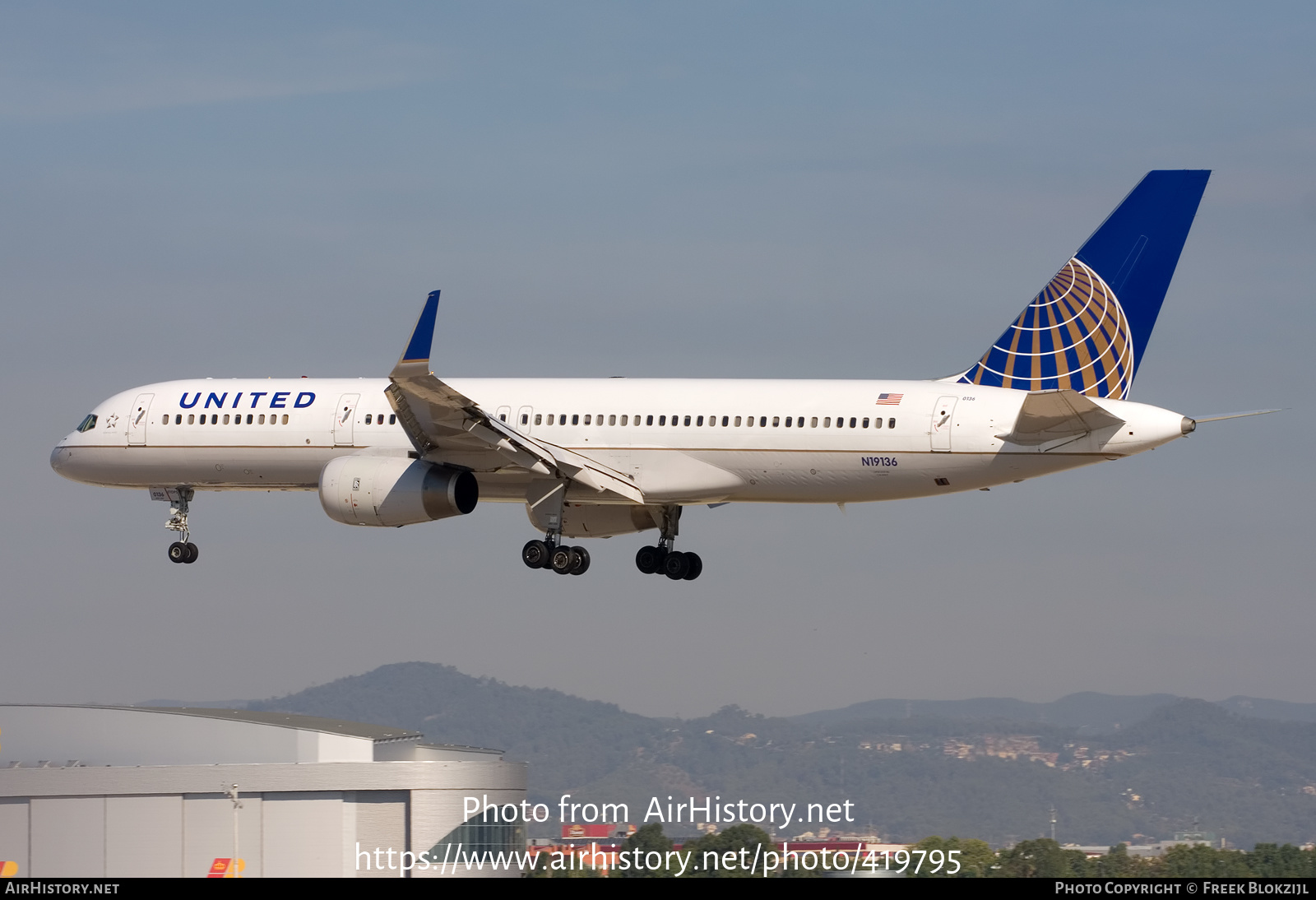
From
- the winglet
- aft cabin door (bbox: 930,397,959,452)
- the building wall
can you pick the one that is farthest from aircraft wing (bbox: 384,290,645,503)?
the building wall

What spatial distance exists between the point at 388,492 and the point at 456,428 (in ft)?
7.67

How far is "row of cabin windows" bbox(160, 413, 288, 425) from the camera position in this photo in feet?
153

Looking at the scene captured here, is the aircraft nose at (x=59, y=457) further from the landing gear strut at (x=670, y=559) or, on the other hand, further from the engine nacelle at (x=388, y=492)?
the landing gear strut at (x=670, y=559)

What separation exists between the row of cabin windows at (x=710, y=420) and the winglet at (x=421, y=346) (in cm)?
514

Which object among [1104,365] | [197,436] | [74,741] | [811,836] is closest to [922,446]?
[1104,365]

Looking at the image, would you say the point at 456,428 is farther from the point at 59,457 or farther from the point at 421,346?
the point at 59,457

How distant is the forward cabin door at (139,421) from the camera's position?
1906 inches

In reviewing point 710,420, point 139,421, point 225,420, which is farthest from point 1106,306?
point 139,421

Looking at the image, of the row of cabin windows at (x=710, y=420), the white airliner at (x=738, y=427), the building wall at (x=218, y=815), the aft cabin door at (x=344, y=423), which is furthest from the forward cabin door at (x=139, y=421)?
the row of cabin windows at (x=710, y=420)

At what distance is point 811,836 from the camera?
641 feet

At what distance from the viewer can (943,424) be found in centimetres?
4056

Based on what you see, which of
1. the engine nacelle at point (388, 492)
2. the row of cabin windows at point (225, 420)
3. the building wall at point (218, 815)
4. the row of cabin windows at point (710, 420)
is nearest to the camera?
the row of cabin windows at point (710, 420)

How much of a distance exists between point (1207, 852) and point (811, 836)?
353 ft

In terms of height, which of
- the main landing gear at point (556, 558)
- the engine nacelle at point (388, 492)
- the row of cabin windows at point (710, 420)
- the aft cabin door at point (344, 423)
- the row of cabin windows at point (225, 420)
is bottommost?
the main landing gear at point (556, 558)
